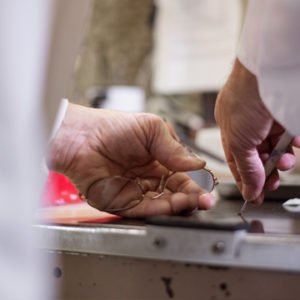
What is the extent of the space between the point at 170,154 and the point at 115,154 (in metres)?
0.07

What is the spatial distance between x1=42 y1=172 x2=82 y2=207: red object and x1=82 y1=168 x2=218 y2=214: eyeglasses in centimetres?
14

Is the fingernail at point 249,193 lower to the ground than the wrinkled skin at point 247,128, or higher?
lower

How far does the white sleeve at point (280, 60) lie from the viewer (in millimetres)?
459

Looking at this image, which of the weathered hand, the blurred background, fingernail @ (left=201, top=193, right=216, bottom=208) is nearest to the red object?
the weathered hand

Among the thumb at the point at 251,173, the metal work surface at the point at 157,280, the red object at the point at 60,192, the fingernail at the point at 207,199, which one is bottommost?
the red object at the point at 60,192

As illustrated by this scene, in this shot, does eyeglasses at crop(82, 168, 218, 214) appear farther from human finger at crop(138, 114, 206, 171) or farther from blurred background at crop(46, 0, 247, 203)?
blurred background at crop(46, 0, 247, 203)

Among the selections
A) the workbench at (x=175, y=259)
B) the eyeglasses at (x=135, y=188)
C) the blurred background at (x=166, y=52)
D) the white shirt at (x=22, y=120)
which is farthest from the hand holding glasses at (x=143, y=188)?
the blurred background at (x=166, y=52)

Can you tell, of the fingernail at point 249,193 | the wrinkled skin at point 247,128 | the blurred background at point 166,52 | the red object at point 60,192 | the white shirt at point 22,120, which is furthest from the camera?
the blurred background at point 166,52

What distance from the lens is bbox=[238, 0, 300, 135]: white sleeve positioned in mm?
459

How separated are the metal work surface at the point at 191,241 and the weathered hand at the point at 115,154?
141mm

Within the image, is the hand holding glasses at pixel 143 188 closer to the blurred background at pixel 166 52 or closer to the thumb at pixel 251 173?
the thumb at pixel 251 173

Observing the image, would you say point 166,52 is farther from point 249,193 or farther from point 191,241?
point 191,241

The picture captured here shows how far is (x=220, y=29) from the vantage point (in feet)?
6.43

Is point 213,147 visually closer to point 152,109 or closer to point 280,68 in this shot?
point 152,109
